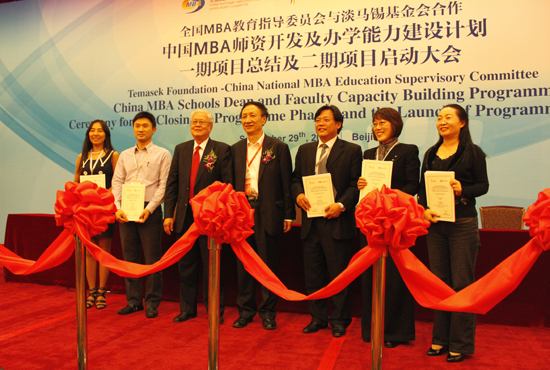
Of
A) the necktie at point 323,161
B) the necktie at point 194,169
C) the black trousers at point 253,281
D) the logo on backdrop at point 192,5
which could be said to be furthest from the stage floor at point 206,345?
the logo on backdrop at point 192,5

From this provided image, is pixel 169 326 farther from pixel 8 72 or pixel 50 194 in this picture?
pixel 8 72

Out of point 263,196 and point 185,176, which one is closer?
point 263,196

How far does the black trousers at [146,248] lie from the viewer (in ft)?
11.1

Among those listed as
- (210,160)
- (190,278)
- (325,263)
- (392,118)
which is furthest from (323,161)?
(190,278)

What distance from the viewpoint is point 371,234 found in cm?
169

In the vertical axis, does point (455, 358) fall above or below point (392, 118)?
below

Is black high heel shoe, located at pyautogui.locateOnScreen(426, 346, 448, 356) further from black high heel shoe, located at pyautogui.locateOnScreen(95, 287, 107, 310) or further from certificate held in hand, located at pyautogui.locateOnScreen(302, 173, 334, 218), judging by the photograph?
black high heel shoe, located at pyautogui.locateOnScreen(95, 287, 107, 310)

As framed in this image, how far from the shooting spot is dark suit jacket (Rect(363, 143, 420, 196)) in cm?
270

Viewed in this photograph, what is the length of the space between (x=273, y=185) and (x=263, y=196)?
0.11m

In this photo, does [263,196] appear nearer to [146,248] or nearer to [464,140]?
[146,248]

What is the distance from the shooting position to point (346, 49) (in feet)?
15.2

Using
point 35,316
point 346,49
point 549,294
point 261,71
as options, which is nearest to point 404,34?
point 346,49

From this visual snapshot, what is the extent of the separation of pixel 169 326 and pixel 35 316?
107cm

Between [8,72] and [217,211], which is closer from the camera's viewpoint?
[217,211]
